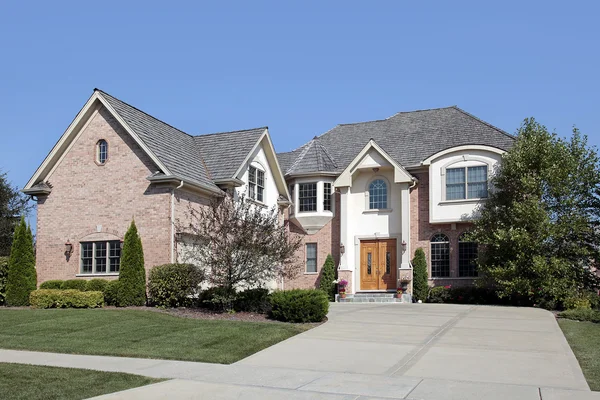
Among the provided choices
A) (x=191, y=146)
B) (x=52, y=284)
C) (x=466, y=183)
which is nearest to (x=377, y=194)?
(x=466, y=183)

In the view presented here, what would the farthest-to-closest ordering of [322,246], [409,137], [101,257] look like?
[409,137] < [322,246] < [101,257]

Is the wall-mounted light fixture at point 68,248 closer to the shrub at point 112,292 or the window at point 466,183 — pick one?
the shrub at point 112,292

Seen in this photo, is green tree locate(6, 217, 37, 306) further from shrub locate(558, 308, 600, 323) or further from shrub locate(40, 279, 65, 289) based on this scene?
shrub locate(558, 308, 600, 323)

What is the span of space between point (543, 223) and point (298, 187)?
11555 mm

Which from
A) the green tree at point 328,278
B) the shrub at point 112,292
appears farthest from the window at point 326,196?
the shrub at point 112,292

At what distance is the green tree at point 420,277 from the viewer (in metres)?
27.4

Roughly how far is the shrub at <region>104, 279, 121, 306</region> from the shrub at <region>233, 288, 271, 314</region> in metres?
4.46

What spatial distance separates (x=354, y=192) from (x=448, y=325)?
13.3m

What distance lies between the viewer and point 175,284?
20.9 meters

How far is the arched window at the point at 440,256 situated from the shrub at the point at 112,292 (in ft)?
44.6

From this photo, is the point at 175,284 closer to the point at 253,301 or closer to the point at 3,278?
the point at 253,301

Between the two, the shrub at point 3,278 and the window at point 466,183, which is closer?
the shrub at point 3,278

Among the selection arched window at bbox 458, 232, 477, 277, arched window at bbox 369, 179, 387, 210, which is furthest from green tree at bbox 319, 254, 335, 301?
arched window at bbox 458, 232, 477, 277

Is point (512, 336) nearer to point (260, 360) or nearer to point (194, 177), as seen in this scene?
point (260, 360)
